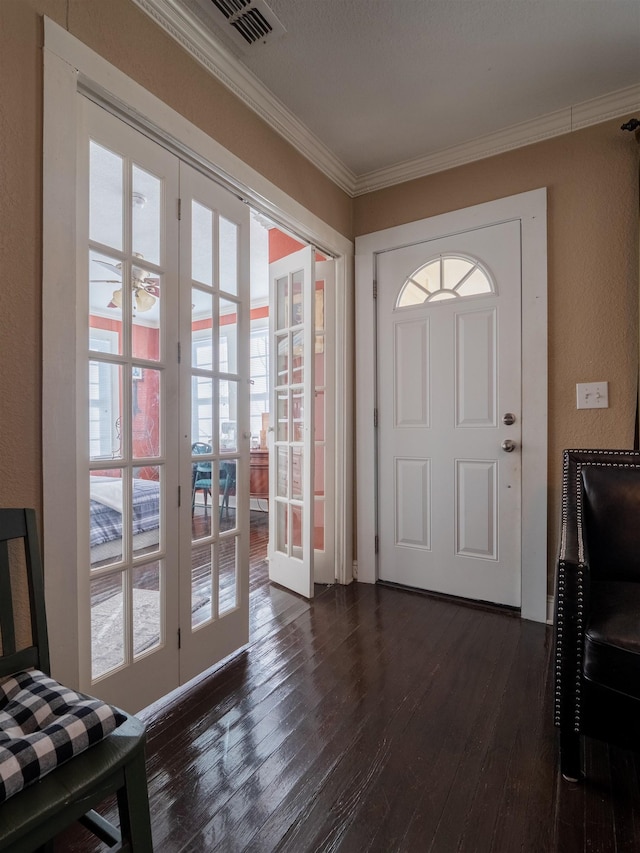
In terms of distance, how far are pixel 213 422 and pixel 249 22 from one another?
1589 mm

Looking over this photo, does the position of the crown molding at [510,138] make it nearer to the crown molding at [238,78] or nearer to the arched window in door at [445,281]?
the crown molding at [238,78]

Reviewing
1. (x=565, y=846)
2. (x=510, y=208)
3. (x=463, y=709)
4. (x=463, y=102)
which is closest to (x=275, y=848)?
(x=565, y=846)

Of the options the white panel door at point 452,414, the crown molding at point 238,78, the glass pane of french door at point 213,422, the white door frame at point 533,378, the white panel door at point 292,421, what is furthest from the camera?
the white panel door at point 292,421

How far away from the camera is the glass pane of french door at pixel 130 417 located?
4.83ft

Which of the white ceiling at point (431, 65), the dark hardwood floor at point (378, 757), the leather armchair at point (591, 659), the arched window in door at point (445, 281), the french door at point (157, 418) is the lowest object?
the dark hardwood floor at point (378, 757)

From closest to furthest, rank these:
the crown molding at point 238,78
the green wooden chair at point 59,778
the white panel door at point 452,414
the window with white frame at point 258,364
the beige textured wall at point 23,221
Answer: the green wooden chair at point 59,778 → the beige textured wall at point 23,221 → the crown molding at point 238,78 → the white panel door at point 452,414 → the window with white frame at point 258,364

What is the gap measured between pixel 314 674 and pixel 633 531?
139cm

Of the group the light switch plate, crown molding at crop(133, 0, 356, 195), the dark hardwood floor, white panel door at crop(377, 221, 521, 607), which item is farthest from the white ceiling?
the dark hardwood floor

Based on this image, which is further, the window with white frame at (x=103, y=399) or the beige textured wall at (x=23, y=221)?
the window with white frame at (x=103, y=399)

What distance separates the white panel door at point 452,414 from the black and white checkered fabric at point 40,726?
208 cm

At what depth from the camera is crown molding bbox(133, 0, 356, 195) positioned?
64.9 inches

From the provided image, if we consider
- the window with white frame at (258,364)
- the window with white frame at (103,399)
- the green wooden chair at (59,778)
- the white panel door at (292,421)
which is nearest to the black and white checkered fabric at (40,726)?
the green wooden chair at (59,778)

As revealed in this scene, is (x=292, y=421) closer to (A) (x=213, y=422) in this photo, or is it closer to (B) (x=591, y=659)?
(A) (x=213, y=422)

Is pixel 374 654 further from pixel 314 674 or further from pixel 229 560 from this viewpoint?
pixel 229 560
